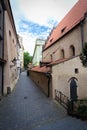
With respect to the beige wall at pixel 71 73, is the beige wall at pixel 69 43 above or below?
above

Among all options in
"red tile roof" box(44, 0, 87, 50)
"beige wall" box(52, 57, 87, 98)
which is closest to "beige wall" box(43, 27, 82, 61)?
"red tile roof" box(44, 0, 87, 50)

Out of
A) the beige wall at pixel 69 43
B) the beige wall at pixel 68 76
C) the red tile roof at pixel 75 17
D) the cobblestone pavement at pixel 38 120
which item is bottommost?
the cobblestone pavement at pixel 38 120

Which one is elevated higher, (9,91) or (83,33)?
(83,33)

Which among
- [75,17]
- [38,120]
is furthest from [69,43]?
[38,120]

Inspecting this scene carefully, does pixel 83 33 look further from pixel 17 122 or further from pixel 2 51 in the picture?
pixel 17 122

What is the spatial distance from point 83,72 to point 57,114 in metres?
4.58

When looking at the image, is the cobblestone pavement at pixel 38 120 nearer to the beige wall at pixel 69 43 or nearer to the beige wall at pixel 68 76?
the beige wall at pixel 68 76

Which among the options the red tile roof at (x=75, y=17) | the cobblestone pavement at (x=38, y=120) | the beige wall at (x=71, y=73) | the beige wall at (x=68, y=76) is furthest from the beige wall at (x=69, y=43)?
the cobblestone pavement at (x=38, y=120)

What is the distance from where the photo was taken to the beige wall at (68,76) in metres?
11.7

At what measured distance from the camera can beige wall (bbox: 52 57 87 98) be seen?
11.7m

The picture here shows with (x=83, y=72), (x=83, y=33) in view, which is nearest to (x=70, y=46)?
(x=83, y=33)

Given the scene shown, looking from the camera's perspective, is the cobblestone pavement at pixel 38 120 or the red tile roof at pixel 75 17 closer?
the cobblestone pavement at pixel 38 120

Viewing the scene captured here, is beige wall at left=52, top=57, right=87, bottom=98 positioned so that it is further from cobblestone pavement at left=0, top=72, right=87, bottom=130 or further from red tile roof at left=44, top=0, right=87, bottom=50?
red tile roof at left=44, top=0, right=87, bottom=50

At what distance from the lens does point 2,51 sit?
48.3ft
